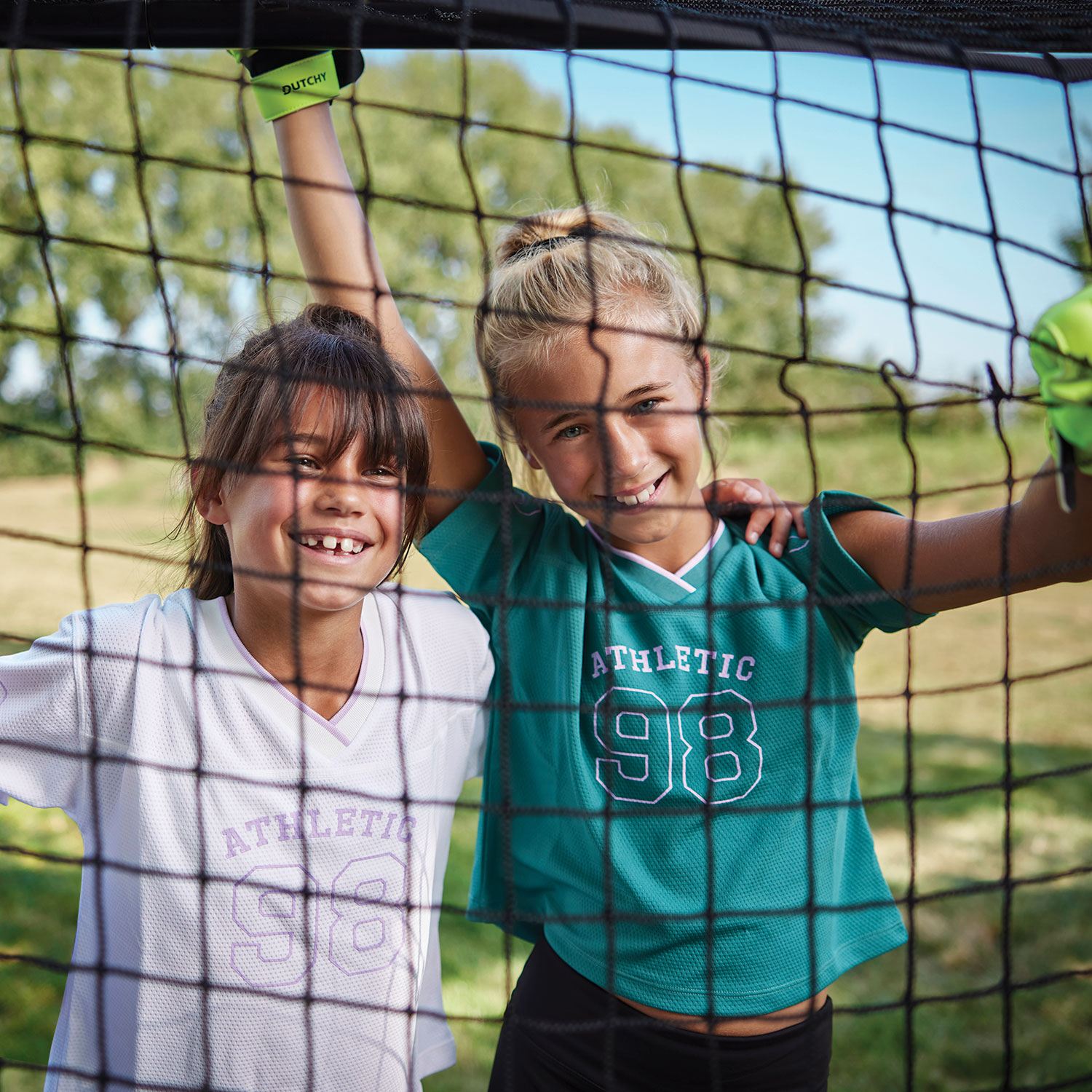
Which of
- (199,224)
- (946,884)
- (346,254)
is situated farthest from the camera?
(199,224)

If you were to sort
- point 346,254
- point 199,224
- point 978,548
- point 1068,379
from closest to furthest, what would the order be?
point 1068,379 → point 978,548 → point 346,254 → point 199,224

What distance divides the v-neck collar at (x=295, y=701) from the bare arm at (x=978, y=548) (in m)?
0.48

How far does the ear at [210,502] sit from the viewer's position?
97cm

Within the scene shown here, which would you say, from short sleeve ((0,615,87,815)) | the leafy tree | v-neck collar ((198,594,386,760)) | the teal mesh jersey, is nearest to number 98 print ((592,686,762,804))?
the teal mesh jersey

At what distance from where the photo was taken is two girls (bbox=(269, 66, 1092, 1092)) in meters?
0.89

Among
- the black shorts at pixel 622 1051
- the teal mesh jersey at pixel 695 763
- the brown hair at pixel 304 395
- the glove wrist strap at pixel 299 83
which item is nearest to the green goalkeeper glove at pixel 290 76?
the glove wrist strap at pixel 299 83

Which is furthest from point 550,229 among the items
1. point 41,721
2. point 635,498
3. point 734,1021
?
point 734,1021

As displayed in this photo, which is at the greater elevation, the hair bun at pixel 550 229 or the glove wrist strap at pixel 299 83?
the glove wrist strap at pixel 299 83

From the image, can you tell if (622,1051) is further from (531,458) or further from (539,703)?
(531,458)

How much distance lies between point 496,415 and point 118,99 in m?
9.25

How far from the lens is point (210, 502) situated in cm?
97

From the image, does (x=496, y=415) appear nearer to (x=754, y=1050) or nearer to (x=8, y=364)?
(x=754, y=1050)

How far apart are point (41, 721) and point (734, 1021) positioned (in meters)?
0.68

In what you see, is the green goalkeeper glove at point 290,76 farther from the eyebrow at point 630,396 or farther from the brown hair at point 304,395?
the eyebrow at point 630,396
